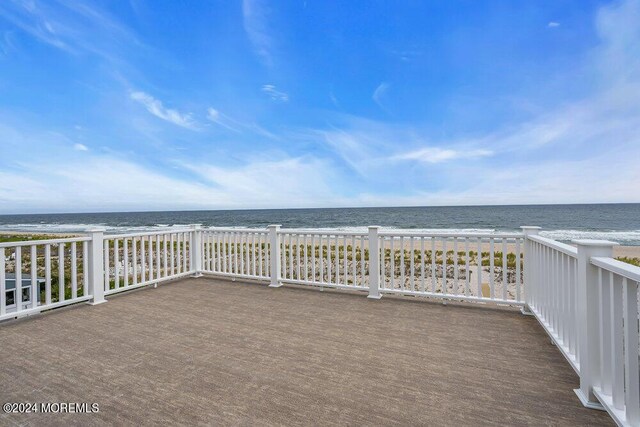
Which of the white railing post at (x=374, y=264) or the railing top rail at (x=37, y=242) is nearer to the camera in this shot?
the railing top rail at (x=37, y=242)

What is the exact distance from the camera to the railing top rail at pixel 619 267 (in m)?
1.09

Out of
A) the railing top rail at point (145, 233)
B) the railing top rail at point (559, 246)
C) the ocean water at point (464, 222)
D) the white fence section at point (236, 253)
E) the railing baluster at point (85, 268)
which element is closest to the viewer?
the railing top rail at point (559, 246)

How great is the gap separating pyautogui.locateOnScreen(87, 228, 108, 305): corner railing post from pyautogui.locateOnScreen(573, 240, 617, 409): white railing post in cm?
445

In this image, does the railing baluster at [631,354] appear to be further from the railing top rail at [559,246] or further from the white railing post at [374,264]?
the white railing post at [374,264]

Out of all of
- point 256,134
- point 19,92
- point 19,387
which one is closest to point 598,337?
point 19,387

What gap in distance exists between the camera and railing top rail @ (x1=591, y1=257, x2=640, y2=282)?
1.09 meters

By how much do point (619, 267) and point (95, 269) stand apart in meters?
4.58

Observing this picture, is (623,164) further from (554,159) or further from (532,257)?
(532,257)

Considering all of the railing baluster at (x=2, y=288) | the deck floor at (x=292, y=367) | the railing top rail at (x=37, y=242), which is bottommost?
the deck floor at (x=292, y=367)

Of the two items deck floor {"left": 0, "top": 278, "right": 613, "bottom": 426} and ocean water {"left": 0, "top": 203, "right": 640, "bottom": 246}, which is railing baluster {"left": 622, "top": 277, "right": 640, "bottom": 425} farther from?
ocean water {"left": 0, "top": 203, "right": 640, "bottom": 246}

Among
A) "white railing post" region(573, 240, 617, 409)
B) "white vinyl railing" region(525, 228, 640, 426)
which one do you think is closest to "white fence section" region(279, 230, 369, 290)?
"white vinyl railing" region(525, 228, 640, 426)

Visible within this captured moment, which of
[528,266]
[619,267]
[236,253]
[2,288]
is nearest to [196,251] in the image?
[236,253]

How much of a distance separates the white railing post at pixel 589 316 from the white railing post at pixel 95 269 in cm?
445

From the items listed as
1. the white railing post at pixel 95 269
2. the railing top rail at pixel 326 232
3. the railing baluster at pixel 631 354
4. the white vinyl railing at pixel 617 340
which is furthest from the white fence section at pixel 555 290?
the white railing post at pixel 95 269
